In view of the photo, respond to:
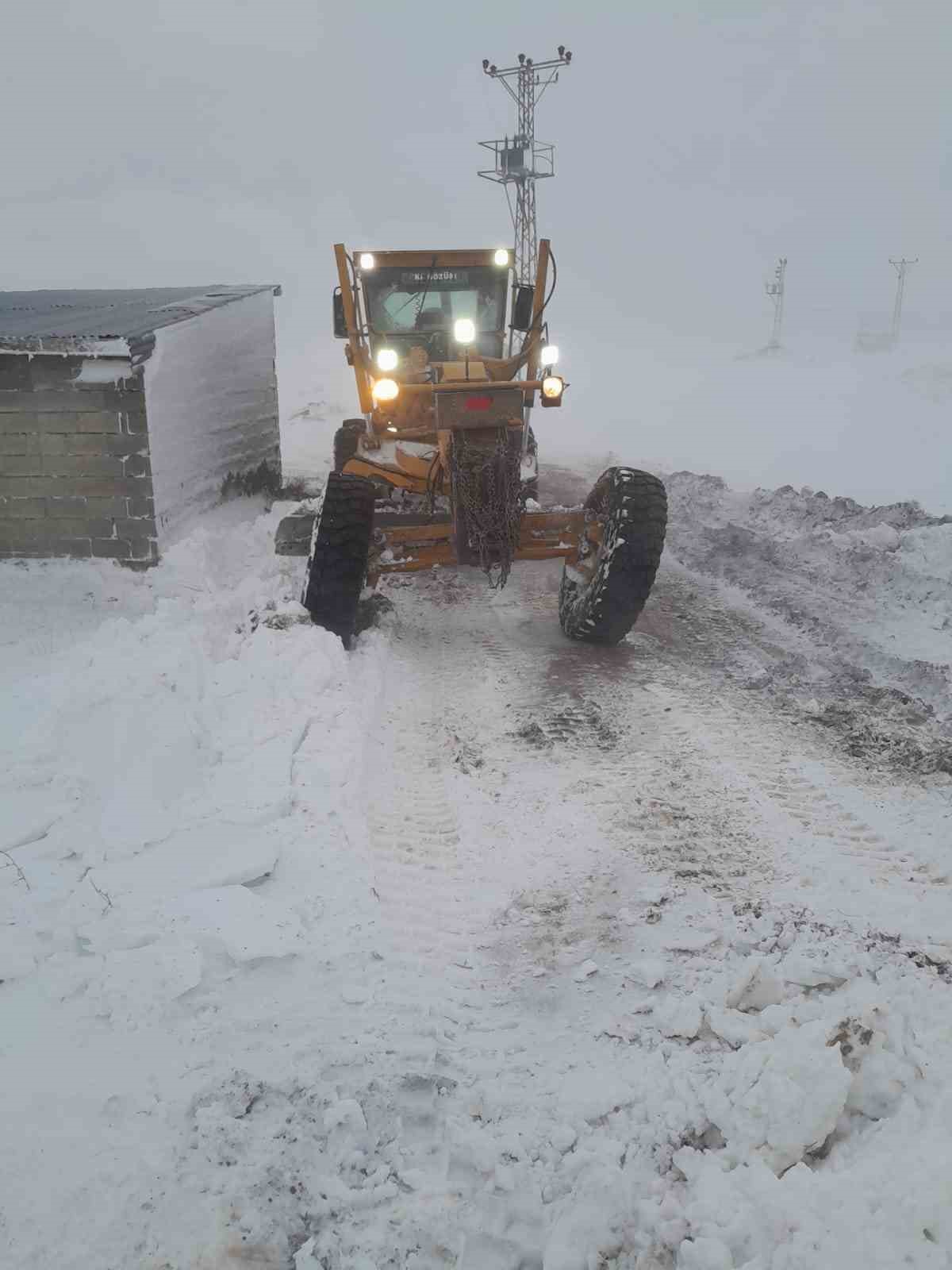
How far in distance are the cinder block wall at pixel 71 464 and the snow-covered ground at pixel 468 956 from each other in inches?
52.1

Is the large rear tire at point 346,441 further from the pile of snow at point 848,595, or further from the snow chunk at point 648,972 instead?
the snow chunk at point 648,972

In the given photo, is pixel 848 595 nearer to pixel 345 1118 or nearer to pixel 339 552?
pixel 339 552

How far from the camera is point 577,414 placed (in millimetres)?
21797

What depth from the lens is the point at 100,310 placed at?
8.72m

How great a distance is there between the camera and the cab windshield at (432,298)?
7.63 m

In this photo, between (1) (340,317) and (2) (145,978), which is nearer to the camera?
(2) (145,978)

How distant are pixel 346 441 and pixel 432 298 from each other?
1.85 metres

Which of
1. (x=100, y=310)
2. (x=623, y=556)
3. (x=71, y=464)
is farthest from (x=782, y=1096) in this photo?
(x=100, y=310)

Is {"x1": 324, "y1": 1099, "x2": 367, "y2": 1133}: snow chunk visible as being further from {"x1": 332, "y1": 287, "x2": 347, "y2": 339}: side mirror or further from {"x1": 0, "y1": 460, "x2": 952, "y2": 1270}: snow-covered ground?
{"x1": 332, "y1": 287, "x2": 347, "y2": 339}: side mirror

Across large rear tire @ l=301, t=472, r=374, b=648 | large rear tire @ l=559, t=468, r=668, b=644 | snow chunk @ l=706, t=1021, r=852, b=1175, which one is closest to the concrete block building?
large rear tire @ l=301, t=472, r=374, b=648

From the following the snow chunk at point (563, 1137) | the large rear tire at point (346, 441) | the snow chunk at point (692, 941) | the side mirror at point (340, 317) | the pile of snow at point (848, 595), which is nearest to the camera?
the snow chunk at point (563, 1137)

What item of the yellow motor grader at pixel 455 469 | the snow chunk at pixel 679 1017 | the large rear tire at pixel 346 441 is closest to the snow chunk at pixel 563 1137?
the snow chunk at pixel 679 1017

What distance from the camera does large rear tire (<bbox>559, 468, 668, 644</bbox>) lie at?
5.91 meters

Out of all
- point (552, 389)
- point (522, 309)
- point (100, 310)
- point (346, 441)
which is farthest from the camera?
point (346, 441)
